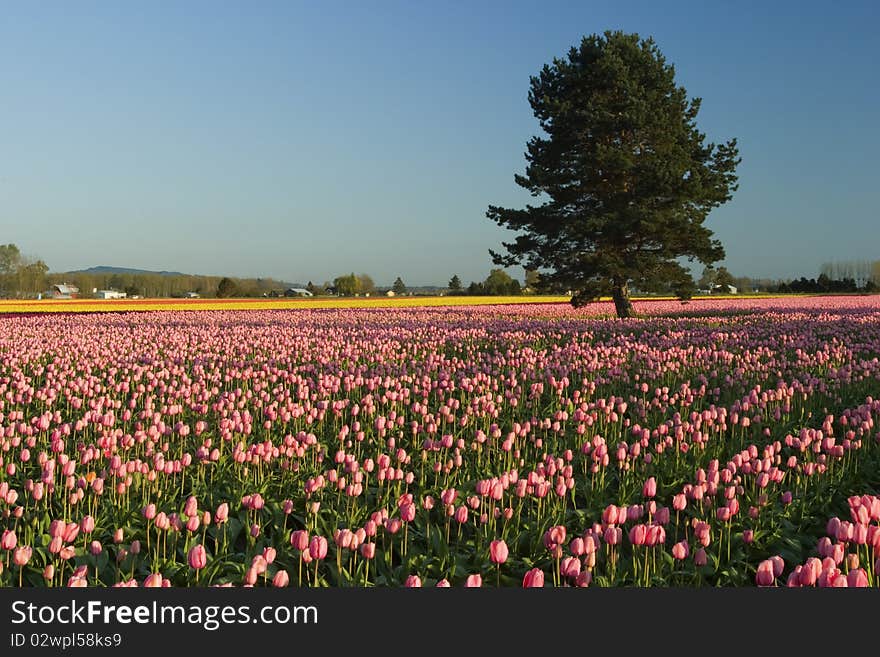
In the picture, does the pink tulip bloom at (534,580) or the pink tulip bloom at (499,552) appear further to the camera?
the pink tulip bloom at (499,552)

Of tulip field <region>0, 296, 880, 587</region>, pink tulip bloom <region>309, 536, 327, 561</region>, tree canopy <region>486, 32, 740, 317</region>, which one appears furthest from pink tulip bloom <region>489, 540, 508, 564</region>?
tree canopy <region>486, 32, 740, 317</region>

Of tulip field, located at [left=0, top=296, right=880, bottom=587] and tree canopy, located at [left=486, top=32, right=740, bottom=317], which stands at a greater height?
tree canopy, located at [left=486, top=32, right=740, bottom=317]

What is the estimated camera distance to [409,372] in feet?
36.8

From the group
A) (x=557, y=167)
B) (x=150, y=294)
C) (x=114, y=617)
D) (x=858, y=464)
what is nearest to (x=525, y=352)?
(x=858, y=464)

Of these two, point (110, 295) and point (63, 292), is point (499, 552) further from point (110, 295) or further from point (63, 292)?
point (63, 292)

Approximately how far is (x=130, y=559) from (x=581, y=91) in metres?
30.5

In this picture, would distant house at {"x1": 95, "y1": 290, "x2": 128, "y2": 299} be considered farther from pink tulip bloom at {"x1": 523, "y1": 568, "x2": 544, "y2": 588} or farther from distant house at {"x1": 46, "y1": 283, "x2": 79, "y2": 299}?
pink tulip bloom at {"x1": 523, "y1": 568, "x2": 544, "y2": 588}

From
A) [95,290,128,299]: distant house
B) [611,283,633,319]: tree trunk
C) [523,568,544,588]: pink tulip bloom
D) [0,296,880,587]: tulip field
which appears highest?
[95,290,128,299]: distant house

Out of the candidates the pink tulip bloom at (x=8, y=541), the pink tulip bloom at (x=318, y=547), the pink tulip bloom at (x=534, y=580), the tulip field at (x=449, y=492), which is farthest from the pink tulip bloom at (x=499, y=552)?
the pink tulip bloom at (x=8, y=541)

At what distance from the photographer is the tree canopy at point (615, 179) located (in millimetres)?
28859

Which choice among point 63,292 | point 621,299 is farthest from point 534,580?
point 63,292

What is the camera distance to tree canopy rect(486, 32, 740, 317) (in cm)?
2886

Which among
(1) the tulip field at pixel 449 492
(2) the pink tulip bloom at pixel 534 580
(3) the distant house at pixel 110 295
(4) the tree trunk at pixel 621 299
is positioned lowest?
(1) the tulip field at pixel 449 492

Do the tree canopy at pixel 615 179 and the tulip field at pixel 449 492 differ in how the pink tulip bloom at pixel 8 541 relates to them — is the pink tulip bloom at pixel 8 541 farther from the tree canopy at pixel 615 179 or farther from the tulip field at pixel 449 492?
the tree canopy at pixel 615 179
